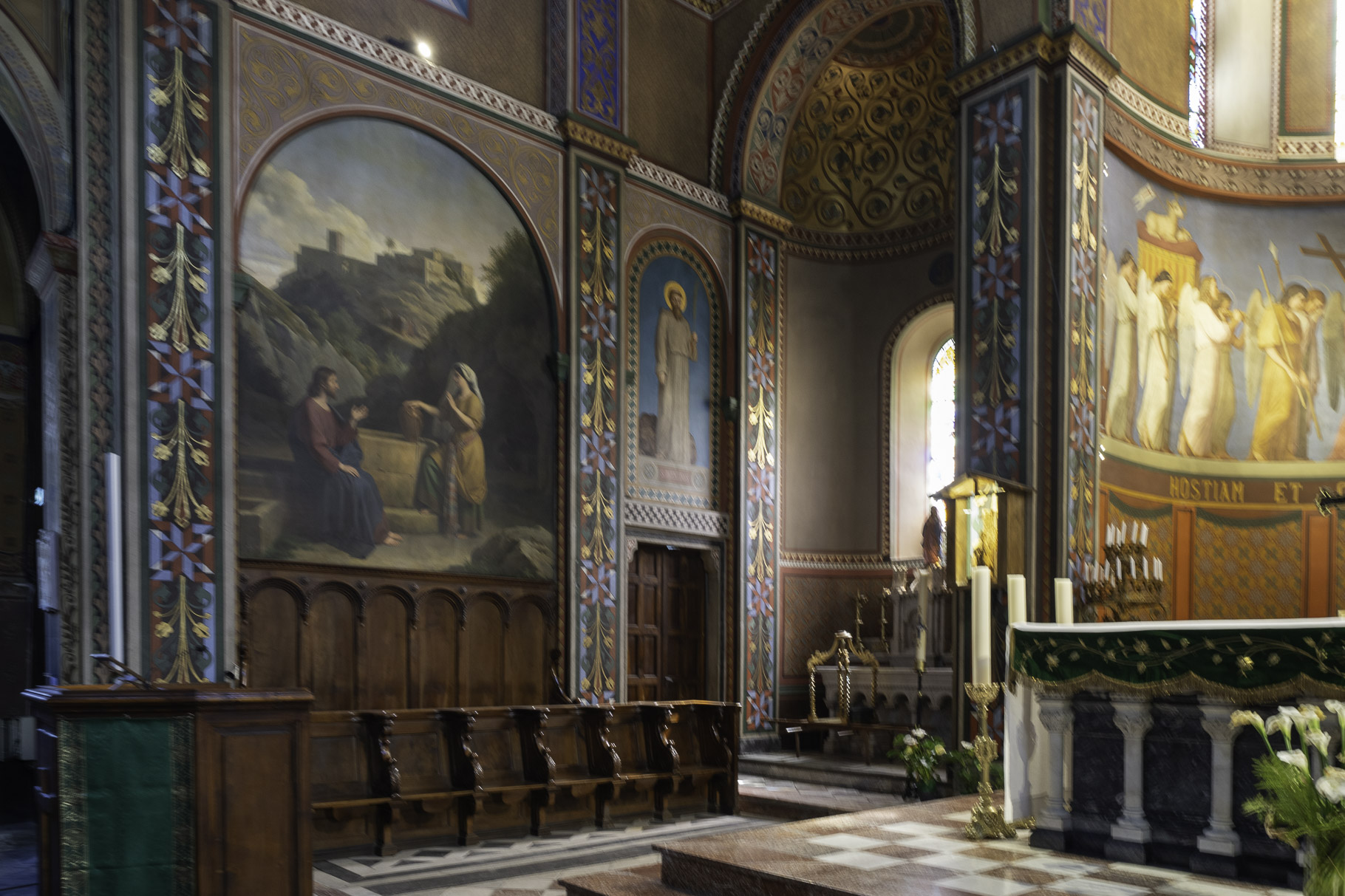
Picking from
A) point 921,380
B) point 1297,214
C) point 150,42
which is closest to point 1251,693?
point 150,42

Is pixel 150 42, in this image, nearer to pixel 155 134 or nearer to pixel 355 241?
pixel 155 134

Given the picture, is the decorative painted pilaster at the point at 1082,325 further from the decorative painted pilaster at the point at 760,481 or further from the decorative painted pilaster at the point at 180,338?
the decorative painted pilaster at the point at 180,338

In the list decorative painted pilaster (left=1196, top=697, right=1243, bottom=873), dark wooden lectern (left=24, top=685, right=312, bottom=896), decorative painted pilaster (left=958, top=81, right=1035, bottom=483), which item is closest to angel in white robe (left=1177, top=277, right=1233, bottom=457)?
decorative painted pilaster (left=958, top=81, right=1035, bottom=483)

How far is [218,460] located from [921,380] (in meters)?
10.1

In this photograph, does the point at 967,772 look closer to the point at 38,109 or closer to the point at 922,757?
the point at 922,757

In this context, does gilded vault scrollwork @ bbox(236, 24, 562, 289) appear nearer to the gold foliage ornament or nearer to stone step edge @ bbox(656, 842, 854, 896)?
the gold foliage ornament

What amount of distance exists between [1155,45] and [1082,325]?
411cm


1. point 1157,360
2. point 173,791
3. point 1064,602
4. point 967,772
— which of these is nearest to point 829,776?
point 967,772

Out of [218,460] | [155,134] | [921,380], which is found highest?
[155,134]

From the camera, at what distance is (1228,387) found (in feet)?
40.4

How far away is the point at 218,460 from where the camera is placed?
8.83m

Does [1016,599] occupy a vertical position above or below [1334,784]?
above

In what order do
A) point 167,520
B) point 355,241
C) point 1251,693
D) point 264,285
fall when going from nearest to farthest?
1. point 1251,693
2. point 167,520
3. point 264,285
4. point 355,241

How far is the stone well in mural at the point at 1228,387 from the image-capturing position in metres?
11.5
